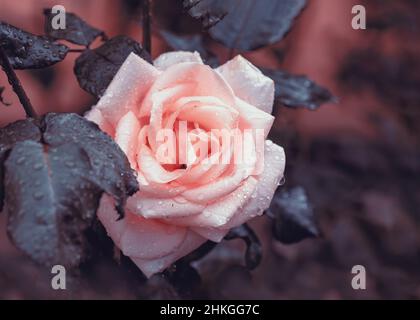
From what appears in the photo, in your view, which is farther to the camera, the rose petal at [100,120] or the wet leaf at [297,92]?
the wet leaf at [297,92]

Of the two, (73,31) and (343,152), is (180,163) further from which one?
(343,152)

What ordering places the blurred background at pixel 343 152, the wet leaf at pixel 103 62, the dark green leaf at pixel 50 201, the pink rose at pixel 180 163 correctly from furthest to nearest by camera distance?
1. the blurred background at pixel 343 152
2. the wet leaf at pixel 103 62
3. the pink rose at pixel 180 163
4. the dark green leaf at pixel 50 201

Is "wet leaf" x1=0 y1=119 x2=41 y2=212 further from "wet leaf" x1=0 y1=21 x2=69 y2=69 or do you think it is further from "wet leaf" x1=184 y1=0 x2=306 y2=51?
"wet leaf" x1=184 y1=0 x2=306 y2=51

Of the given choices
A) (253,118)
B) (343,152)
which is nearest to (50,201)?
(253,118)

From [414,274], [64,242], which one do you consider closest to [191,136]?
[64,242]

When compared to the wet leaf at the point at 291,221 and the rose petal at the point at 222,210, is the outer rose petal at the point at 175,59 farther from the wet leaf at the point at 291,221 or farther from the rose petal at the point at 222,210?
the wet leaf at the point at 291,221

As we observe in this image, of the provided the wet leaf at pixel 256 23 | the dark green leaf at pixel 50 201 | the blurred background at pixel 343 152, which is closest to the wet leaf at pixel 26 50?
the dark green leaf at pixel 50 201

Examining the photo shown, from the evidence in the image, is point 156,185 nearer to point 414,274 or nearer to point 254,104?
point 254,104
